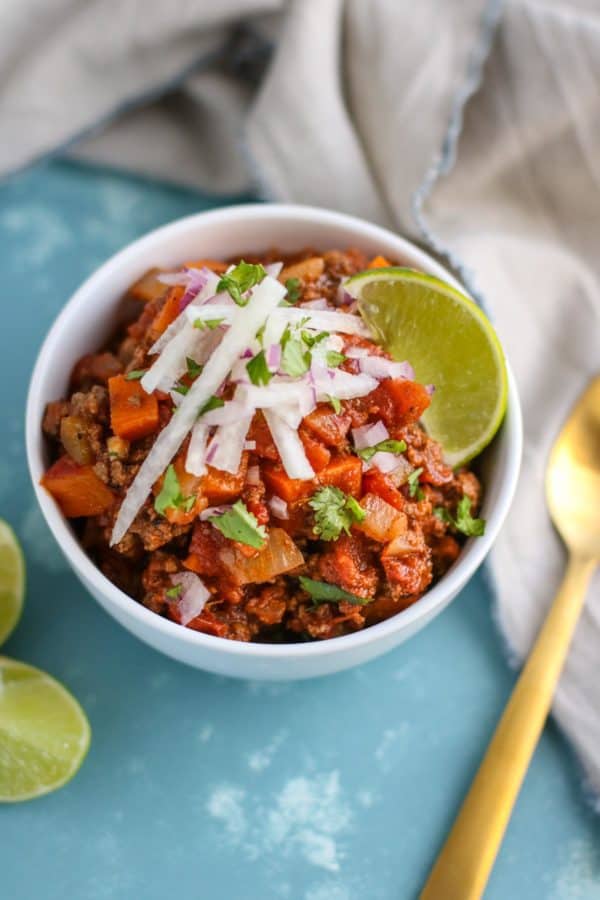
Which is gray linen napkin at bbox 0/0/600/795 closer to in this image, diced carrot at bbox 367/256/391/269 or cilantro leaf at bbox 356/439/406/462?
diced carrot at bbox 367/256/391/269

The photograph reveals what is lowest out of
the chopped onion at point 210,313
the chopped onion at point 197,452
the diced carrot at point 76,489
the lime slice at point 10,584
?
the lime slice at point 10,584

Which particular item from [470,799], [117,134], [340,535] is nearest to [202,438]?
[340,535]

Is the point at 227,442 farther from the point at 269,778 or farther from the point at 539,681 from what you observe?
the point at 539,681

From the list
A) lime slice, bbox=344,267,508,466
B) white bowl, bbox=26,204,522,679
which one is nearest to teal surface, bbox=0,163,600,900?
white bowl, bbox=26,204,522,679

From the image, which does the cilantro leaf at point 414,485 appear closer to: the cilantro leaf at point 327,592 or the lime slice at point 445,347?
the lime slice at point 445,347

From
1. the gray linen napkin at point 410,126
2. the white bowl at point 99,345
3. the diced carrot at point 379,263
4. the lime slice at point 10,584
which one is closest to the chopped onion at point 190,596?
the white bowl at point 99,345

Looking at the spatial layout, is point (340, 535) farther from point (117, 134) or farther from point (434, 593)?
point (117, 134)
